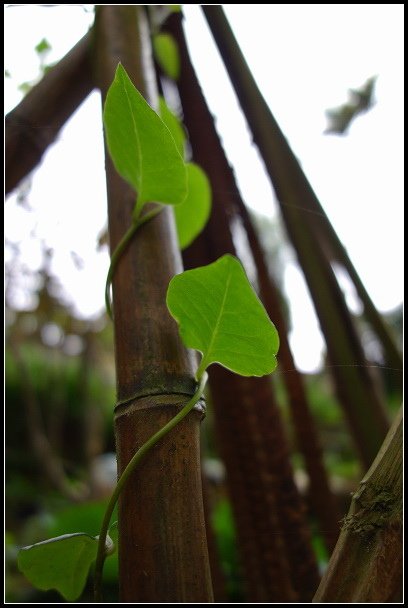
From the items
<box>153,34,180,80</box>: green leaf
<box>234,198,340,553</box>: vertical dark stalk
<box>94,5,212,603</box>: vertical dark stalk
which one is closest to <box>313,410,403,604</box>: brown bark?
<box>94,5,212,603</box>: vertical dark stalk

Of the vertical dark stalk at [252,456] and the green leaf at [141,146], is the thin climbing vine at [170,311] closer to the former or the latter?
→ the green leaf at [141,146]

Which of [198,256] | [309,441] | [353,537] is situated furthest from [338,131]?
[353,537]

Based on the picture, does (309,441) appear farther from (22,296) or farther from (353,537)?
(22,296)

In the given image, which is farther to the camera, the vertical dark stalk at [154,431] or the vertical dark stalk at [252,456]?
the vertical dark stalk at [252,456]

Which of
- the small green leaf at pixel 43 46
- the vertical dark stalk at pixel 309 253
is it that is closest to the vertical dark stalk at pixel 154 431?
the vertical dark stalk at pixel 309 253

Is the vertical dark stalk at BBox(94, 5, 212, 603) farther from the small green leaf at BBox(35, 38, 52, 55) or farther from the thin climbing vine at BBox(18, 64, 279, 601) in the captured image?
the small green leaf at BBox(35, 38, 52, 55)

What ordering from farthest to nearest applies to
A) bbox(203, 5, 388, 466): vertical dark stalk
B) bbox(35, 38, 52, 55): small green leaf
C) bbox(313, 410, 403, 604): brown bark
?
1. bbox(35, 38, 52, 55): small green leaf
2. bbox(203, 5, 388, 466): vertical dark stalk
3. bbox(313, 410, 403, 604): brown bark
